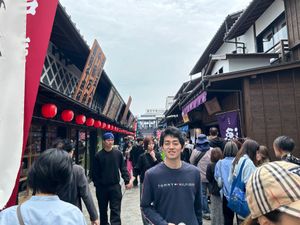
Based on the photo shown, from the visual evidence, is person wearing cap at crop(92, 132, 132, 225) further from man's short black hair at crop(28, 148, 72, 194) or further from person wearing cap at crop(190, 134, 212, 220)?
man's short black hair at crop(28, 148, 72, 194)

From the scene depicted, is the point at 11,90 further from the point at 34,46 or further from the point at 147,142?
the point at 147,142

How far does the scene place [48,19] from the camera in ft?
9.30

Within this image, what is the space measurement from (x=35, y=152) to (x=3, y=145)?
5.10 m

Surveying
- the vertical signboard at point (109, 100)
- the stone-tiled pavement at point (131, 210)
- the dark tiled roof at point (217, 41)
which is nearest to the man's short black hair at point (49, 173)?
the stone-tiled pavement at point (131, 210)

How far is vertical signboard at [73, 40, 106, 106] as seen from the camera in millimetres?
8797

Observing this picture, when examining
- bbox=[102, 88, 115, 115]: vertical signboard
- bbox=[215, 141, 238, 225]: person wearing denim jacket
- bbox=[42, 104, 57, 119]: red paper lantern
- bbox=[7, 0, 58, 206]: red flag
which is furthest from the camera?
bbox=[102, 88, 115, 115]: vertical signboard

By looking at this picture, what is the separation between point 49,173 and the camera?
6.79 feet

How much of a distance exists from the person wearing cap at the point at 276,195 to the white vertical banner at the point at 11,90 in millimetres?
2153

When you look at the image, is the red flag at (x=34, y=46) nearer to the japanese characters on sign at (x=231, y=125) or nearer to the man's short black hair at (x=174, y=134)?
the man's short black hair at (x=174, y=134)

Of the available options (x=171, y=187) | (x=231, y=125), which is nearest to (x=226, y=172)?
(x=171, y=187)

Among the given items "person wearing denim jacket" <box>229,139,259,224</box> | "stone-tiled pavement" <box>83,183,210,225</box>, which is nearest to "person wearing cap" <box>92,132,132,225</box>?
"stone-tiled pavement" <box>83,183,210,225</box>

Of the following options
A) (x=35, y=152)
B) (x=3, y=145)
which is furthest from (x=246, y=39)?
(x=3, y=145)

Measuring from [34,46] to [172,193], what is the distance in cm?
228

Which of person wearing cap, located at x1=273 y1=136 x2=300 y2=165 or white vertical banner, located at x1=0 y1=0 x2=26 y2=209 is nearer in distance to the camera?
white vertical banner, located at x1=0 y1=0 x2=26 y2=209
